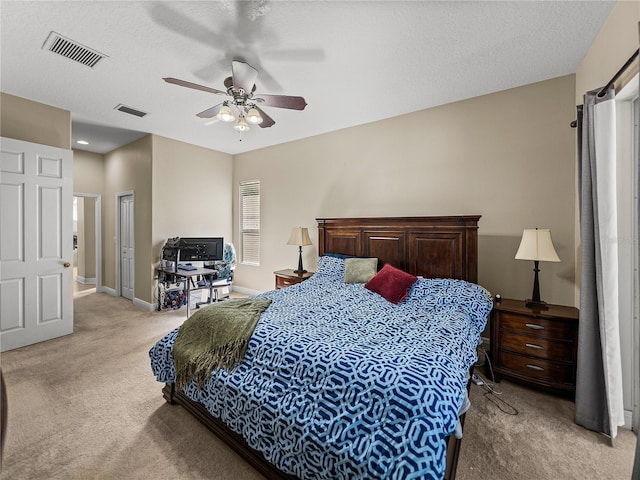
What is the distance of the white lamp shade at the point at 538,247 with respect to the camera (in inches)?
97.5

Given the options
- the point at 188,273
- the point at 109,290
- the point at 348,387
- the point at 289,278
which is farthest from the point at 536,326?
the point at 109,290

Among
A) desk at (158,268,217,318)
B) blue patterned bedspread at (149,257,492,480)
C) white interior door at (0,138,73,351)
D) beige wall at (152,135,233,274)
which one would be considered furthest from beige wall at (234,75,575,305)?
white interior door at (0,138,73,351)

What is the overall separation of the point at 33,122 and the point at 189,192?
2137 millimetres

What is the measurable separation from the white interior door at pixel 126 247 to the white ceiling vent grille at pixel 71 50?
9.90 feet

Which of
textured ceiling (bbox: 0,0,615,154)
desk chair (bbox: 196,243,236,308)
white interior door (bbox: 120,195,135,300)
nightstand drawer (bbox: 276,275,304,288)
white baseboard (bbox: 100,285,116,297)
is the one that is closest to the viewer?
textured ceiling (bbox: 0,0,615,154)

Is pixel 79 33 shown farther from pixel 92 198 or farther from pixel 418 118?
pixel 92 198

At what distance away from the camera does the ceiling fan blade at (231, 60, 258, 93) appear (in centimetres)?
248

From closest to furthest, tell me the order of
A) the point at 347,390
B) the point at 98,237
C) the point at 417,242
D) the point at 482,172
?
the point at 347,390 < the point at 482,172 < the point at 417,242 < the point at 98,237

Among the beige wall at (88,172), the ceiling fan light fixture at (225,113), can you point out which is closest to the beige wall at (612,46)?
the ceiling fan light fixture at (225,113)

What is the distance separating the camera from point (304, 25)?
2.13 meters

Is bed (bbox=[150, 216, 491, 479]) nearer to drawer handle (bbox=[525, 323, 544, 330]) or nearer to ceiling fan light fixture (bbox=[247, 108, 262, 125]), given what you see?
drawer handle (bbox=[525, 323, 544, 330])

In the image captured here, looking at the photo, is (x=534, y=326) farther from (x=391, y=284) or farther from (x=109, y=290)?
(x=109, y=290)

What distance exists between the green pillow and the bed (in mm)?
597

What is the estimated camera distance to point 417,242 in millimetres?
3316
